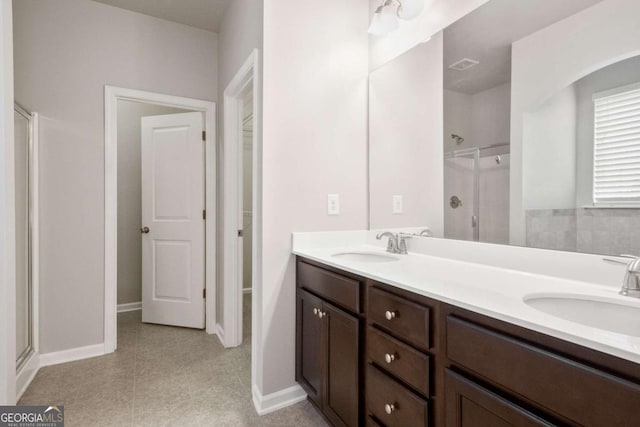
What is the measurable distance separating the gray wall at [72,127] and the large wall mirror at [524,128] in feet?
7.24

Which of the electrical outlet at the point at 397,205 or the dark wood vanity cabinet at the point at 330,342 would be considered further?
the electrical outlet at the point at 397,205

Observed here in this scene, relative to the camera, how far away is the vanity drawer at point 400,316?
0.99 m

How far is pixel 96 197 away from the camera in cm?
245

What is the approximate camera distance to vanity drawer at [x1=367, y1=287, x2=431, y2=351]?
99cm

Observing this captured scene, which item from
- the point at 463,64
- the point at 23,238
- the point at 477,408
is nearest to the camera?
the point at 477,408

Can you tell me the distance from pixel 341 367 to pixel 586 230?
3.55 ft

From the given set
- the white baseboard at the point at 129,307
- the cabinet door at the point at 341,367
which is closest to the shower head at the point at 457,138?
the cabinet door at the point at 341,367

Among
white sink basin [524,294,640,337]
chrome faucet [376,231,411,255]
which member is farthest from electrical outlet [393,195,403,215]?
white sink basin [524,294,640,337]

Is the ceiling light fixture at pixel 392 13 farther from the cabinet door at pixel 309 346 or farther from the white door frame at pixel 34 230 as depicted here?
the white door frame at pixel 34 230

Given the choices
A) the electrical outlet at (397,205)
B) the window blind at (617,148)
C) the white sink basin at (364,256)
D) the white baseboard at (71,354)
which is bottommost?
the white baseboard at (71,354)

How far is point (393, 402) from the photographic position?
43.9 inches

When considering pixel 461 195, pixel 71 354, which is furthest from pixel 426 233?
pixel 71 354

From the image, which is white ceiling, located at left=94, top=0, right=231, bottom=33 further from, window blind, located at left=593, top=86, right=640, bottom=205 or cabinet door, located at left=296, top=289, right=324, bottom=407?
window blind, located at left=593, top=86, right=640, bottom=205

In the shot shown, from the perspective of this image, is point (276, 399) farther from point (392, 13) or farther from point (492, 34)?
point (392, 13)
